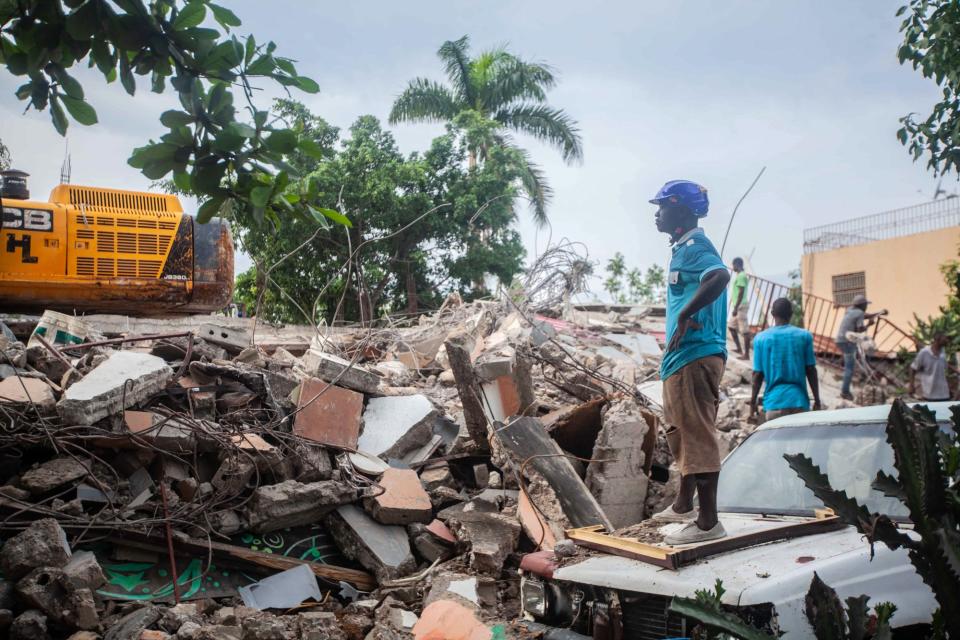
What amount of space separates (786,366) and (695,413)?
2959 mm

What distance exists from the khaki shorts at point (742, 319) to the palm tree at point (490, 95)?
8569 millimetres

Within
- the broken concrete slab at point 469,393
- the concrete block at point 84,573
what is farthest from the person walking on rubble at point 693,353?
the concrete block at point 84,573

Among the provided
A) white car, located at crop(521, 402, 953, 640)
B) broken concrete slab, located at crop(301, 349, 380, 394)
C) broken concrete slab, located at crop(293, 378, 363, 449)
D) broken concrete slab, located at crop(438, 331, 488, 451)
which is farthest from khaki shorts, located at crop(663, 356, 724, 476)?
broken concrete slab, located at crop(301, 349, 380, 394)

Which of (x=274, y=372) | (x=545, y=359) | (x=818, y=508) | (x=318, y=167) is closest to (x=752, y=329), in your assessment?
(x=545, y=359)

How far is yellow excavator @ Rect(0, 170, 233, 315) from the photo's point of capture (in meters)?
7.46

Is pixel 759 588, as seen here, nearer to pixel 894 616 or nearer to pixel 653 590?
pixel 653 590

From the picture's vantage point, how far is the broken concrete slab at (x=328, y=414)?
603cm

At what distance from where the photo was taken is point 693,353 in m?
3.70

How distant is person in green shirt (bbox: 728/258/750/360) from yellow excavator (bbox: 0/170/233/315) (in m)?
7.60

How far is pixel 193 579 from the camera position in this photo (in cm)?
499

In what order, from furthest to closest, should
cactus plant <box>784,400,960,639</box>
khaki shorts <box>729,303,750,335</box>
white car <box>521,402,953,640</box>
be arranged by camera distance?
khaki shorts <box>729,303,750,335</box> < white car <box>521,402,953,640</box> < cactus plant <box>784,400,960,639</box>

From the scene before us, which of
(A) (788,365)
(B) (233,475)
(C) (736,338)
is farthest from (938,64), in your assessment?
(C) (736,338)

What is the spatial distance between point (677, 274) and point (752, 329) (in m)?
11.9

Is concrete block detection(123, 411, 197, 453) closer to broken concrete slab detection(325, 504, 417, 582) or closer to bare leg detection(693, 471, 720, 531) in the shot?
broken concrete slab detection(325, 504, 417, 582)
